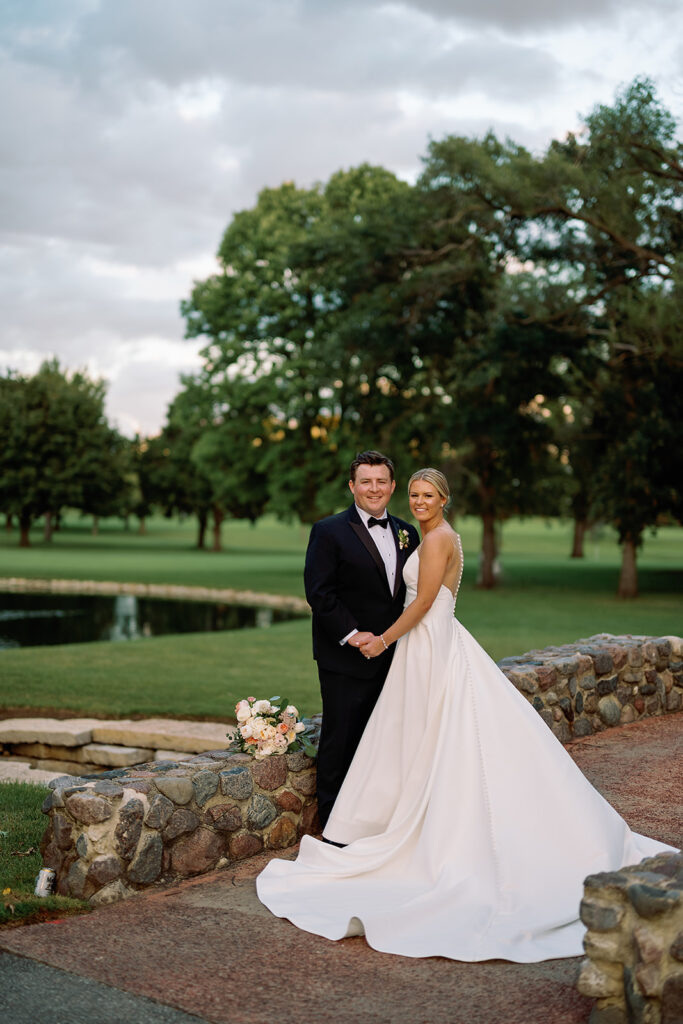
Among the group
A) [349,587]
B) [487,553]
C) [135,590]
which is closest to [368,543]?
[349,587]

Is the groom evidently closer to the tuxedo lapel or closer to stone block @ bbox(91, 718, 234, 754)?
the tuxedo lapel

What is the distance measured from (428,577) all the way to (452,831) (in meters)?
1.40

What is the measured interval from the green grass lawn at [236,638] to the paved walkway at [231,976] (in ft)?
23.7

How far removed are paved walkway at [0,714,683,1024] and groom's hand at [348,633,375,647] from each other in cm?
151

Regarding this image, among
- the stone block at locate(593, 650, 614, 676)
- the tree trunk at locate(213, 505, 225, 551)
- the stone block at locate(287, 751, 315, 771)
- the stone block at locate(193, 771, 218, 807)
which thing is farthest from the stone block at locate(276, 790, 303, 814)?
the tree trunk at locate(213, 505, 225, 551)

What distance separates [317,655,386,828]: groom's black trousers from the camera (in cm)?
582

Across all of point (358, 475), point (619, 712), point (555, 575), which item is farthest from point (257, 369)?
point (358, 475)

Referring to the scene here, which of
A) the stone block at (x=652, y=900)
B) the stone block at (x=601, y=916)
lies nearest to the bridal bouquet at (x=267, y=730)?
the stone block at (x=601, y=916)

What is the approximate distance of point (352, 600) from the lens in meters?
5.80

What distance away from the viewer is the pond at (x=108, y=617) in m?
22.0

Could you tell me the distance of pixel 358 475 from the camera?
18.9ft

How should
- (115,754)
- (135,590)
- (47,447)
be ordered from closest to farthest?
(115,754)
(135,590)
(47,447)

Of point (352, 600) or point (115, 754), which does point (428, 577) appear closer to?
point (352, 600)

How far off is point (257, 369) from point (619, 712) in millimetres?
29635
